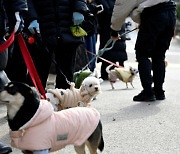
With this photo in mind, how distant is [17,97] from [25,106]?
83mm

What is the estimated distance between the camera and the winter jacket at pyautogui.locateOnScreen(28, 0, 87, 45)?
537 centimetres

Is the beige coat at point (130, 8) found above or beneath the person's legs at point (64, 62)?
above

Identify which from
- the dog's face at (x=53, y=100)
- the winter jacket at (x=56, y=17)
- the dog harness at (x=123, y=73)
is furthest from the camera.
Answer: the dog harness at (x=123, y=73)

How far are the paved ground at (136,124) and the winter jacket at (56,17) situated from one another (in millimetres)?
1064

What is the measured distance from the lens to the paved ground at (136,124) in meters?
4.35

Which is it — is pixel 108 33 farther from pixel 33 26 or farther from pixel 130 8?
pixel 33 26

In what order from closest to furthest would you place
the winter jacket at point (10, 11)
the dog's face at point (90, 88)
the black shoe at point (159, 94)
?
the winter jacket at point (10, 11) → the dog's face at point (90, 88) → the black shoe at point (159, 94)

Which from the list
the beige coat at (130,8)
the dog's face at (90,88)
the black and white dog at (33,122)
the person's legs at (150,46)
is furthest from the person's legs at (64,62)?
the black and white dog at (33,122)

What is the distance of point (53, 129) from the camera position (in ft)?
11.0

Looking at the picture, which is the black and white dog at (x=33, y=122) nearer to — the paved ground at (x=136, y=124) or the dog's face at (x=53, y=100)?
the paved ground at (x=136, y=124)

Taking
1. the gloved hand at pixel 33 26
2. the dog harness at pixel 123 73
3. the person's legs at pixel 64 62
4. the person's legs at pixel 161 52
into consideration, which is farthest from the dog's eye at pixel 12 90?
the dog harness at pixel 123 73

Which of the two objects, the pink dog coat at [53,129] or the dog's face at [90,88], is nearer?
the pink dog coat at [53,129]

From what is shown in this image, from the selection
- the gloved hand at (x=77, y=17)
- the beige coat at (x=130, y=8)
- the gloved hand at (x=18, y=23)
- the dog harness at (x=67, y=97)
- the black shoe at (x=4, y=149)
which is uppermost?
the gloved hand at (x=18, y=23)

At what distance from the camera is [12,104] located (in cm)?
329
